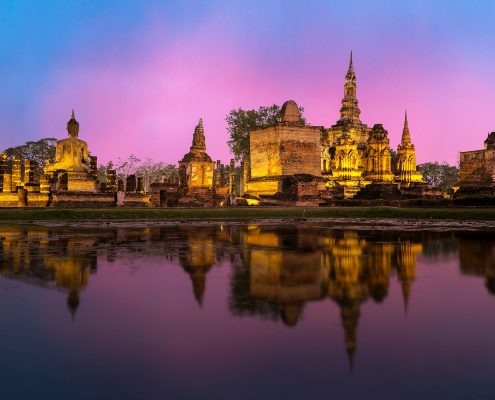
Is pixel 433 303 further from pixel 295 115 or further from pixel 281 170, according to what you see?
pixel 295 115

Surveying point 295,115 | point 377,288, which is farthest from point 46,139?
point 377,288

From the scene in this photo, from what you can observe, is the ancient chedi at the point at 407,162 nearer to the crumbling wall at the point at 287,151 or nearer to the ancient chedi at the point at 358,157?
the ancient chedi at the point at 358,157

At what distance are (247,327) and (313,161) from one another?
98.9 feet

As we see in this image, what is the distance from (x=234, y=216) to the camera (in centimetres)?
2167

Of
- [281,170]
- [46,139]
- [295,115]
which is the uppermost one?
[46,139]

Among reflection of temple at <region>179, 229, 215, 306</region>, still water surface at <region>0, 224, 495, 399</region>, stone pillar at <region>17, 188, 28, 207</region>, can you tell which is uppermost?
stone pillar at <region>17, 188, 28, 207</region>

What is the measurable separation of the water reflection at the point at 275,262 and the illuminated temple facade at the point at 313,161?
757 inches

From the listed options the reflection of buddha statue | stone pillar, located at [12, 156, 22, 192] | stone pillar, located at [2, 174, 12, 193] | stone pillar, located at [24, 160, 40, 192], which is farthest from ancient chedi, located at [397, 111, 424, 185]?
stone pillar, located at [2, 174, 12, 193]

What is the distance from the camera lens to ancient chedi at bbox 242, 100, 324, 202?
107ft

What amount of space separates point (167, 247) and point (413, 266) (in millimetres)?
4916

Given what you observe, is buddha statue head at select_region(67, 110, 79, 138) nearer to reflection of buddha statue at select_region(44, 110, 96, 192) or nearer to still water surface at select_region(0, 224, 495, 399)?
reflection of buddha statue at select_region(44, 110, 96, 192)

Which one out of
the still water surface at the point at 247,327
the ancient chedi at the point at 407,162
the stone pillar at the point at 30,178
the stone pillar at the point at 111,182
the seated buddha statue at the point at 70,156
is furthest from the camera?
the ancient chedi at the point at 407,162

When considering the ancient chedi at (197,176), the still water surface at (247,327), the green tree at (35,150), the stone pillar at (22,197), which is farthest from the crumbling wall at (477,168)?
the green tree at (35,150)

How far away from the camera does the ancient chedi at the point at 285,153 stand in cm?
3256
